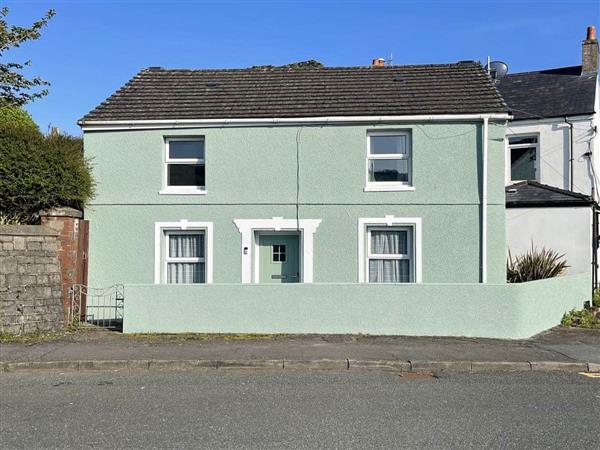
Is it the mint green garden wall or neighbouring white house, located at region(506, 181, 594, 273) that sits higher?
neighbouring white house, located at region(506, 181, 594, 273)

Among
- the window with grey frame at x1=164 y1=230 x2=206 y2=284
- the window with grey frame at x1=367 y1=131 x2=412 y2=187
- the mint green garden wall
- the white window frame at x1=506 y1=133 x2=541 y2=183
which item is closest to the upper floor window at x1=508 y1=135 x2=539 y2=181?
the white window frame at x1=506 y1=133 x2=541 y2=183

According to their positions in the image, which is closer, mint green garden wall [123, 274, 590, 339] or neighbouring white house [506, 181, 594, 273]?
mint green garden wall [123, 274, 590, 339]

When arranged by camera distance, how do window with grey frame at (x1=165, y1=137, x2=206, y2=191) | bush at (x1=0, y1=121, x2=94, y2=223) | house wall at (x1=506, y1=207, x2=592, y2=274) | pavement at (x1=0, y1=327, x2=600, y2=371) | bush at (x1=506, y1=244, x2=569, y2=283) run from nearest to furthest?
pavement at (x1=0, y1=327, x2=600, y2=371) → bush at (x1=0, y1=121, x2=94, y2=223) → window with grey frame at (x1=165, y1=137, x2=206, y2=191) → bush at (x1=506, y1=244, x2=569, y2=283) → house wall at (x1=506, y1=207, x2=592, y2=274)

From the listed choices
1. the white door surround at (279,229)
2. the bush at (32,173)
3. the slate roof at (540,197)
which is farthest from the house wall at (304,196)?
the slate roof at (540,197)

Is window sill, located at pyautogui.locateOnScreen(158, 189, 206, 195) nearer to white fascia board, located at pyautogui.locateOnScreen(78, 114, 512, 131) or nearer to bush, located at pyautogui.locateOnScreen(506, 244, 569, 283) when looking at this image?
white fascia board, located at pyautogui.locateOnScreen(78, 114, 512, 131)

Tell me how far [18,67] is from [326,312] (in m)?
12.4

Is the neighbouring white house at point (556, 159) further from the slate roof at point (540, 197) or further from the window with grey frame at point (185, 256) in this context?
the window with grey frame at point (185, 256)

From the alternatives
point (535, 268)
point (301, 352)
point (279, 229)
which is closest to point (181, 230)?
point (279, 229)

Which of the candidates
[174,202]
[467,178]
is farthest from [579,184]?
[174,202]

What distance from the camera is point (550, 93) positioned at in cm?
2011

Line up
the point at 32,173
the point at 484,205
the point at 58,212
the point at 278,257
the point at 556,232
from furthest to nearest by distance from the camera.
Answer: the point at 556,232
the point at 278,257
the point at 484,205
the point at 58,212
the point at 32,173

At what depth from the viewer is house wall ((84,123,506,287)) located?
13.1 metres

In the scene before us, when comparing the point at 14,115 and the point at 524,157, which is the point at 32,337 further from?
the point at 524,157

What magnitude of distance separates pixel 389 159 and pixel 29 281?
8336 millimetres
